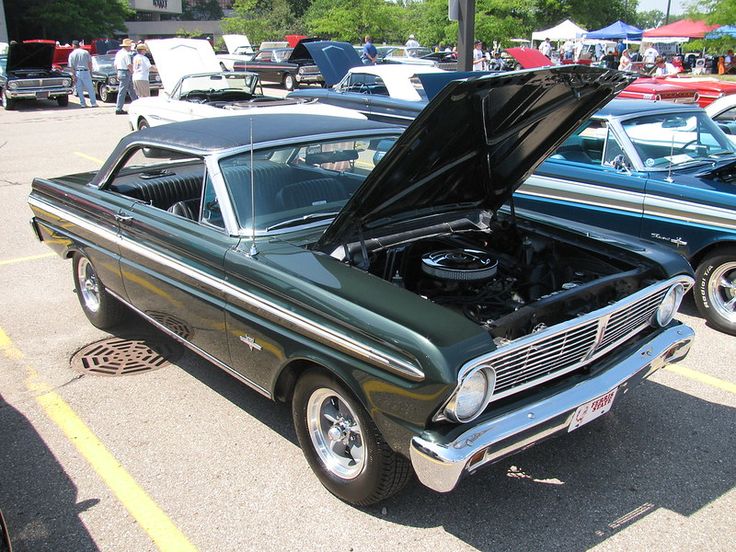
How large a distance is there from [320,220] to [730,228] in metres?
3.12

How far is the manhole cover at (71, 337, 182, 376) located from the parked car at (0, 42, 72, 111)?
54.3 feet

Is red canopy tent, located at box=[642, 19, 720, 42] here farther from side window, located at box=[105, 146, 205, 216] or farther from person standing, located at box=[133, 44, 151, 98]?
side window, located at box=[105, 146, 205, 216]

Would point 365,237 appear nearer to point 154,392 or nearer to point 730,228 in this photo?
point 154,392

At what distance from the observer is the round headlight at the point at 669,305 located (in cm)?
354

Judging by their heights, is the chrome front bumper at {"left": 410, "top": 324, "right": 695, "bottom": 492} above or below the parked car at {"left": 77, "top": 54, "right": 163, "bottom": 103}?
below

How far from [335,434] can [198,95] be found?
932 cm

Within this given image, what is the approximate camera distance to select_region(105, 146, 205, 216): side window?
4.71 m

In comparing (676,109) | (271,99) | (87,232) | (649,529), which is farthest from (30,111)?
(649,529)

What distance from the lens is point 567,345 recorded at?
2994 mm

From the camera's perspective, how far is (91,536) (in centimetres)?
304

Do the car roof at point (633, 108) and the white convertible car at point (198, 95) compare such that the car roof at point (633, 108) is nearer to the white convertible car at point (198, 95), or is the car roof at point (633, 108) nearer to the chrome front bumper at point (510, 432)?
the chrome front bumper at point (510, 432)

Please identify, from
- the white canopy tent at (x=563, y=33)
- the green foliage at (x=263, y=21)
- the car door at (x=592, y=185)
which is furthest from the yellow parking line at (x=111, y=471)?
the green foliage at (x=263, y=21)

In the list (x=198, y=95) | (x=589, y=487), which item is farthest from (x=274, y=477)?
(x=198, y=95)

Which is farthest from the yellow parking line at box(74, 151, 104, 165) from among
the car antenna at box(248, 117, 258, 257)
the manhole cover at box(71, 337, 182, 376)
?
the car antenna at box(248, 117, 258, 257)
